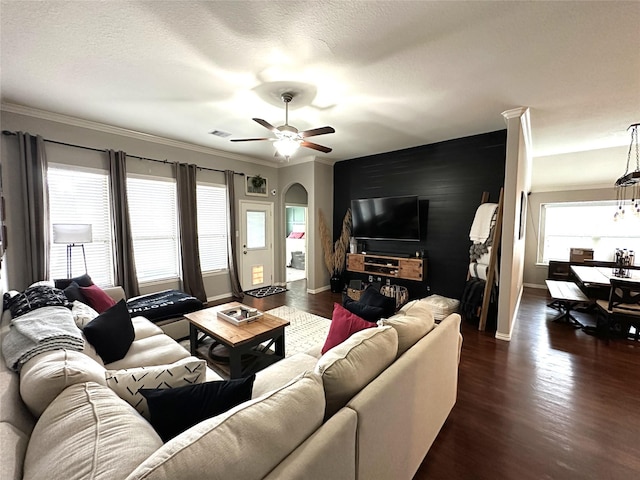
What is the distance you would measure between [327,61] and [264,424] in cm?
250

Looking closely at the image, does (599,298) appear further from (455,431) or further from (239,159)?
(239,159)

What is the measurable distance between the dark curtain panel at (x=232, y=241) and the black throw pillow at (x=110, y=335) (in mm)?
3082

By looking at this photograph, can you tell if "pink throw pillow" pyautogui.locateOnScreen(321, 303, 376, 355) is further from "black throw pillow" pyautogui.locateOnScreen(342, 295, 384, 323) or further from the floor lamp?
the floor lamp

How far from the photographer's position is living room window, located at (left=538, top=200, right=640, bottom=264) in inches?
209

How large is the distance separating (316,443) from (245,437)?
0.25 meters

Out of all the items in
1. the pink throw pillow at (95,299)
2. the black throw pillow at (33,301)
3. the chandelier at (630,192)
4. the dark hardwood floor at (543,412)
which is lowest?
the dark hardwood floor at (543,412)

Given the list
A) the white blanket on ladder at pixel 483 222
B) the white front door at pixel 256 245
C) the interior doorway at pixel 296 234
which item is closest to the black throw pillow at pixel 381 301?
the white blanket on ladder at pixel 483 222

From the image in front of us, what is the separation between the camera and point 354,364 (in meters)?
1.23

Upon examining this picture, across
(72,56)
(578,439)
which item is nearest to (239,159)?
(72,56)

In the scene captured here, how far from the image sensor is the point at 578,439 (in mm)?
1867

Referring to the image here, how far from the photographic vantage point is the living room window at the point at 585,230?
532 centimetres

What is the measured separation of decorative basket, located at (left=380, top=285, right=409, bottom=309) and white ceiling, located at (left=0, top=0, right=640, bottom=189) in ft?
9.10

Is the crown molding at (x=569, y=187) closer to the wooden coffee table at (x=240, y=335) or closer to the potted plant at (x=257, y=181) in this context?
the potted plant at (x=257, y=181)

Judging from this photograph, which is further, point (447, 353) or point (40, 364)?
point (447, 353)
